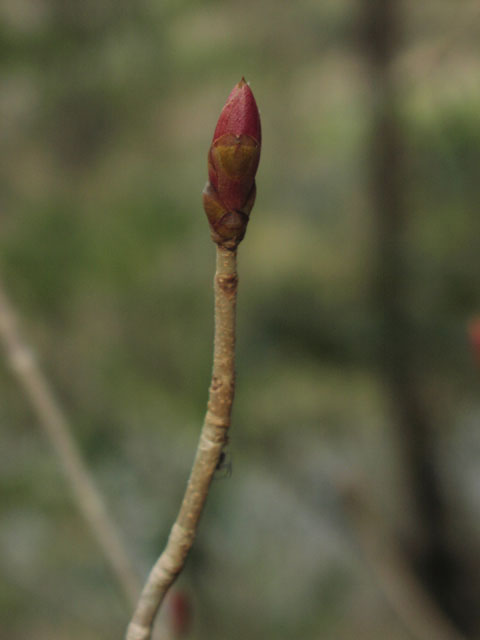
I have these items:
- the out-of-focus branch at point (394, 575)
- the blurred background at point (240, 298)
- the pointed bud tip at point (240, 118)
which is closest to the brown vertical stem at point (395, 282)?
the blurred background at point (240, 298)

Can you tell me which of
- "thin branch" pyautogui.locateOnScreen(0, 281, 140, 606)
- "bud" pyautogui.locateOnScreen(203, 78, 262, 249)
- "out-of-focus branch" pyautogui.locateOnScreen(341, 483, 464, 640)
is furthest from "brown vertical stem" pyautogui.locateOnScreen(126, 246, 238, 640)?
"out-of-focus branch" pyautogui.locateOnScreen(341, 483, 464, 640)

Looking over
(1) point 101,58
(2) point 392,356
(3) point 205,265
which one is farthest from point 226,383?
(3) point 205,265

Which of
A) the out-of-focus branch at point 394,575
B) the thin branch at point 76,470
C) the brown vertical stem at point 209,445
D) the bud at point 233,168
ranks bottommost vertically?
the out-of-focus branch at point 394,575

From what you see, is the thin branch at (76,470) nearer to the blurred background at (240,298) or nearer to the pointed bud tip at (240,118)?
the pointed bud tip at (240,118)

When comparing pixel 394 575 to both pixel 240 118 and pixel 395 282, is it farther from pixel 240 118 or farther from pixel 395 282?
pixel 240 118

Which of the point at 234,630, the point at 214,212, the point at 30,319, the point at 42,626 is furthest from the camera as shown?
the point at 42,626

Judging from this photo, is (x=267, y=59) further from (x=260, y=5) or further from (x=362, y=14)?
(x=362, y=14)

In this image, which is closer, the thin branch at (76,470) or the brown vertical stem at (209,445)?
the brown vertical stem at (209,445)

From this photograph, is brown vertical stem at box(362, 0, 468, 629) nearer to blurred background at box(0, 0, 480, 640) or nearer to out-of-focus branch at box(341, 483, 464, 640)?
blurred background at box(0, 0, 480, 640)
